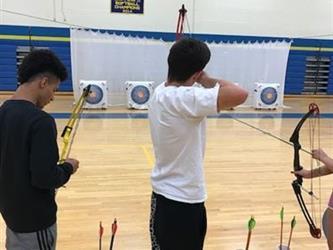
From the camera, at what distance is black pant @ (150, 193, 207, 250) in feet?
4.38

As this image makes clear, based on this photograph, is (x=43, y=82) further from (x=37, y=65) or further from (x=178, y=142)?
(x=178, y=142)

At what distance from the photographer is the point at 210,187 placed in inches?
139

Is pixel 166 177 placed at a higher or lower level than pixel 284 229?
higher

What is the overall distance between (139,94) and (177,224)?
21.1 ft

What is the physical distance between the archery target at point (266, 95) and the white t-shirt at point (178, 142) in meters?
7.04

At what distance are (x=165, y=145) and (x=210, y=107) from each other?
0.73 ft

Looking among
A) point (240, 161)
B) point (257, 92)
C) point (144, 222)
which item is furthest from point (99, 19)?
point (144, 222)

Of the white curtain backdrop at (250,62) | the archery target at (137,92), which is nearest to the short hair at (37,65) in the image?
the archery target at (137,92)

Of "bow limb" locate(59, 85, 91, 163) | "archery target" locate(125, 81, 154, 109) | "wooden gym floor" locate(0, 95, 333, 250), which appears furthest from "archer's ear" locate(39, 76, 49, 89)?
"archery target" locate(125, 81, 154, 109)

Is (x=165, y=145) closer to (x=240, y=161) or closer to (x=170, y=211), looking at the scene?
(x=170, y=211)

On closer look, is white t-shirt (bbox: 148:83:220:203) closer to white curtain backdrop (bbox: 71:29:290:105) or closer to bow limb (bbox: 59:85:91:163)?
bow limb (bbox: 59:85:91:163)

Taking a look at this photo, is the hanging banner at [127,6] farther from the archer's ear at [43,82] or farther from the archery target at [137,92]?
the archer's ear at [43,82]

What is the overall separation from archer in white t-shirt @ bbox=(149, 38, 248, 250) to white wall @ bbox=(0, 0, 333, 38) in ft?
25.7

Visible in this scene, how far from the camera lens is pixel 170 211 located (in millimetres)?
1343
